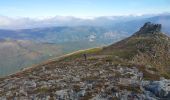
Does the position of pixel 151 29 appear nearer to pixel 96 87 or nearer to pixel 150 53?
pixel 150 53

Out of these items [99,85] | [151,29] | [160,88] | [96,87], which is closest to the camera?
[160,88]

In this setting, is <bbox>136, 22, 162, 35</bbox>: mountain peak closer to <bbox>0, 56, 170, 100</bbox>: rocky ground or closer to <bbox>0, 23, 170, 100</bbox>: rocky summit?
<bbox>0, 23, 170, 100</bbox>: rocky summit

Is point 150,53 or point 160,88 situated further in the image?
point 150,53

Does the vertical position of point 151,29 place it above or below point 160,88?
A: below

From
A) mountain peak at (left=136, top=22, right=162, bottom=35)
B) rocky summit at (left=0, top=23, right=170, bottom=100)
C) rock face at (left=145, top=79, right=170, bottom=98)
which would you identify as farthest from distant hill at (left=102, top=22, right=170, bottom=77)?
rock face at (left=145, top=79, right=170, bottom=98)

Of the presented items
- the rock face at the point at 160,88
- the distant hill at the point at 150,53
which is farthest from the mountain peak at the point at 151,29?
the rock face at the point at 160,88

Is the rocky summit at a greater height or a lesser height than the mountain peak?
greater

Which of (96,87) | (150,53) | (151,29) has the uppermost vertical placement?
(96,87)

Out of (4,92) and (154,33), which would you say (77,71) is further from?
(154,33)

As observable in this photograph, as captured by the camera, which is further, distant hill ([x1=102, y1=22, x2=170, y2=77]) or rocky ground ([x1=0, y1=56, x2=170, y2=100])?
distant hill ([x1=102, y1=22, x2=170, y2=77])

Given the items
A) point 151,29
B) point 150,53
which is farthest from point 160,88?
point 151,29

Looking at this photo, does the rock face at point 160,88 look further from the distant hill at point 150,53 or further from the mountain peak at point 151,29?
the mountain peak at point 151,29

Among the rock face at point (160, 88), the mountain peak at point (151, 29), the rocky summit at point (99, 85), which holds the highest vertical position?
the rock face at point (160, 88)
